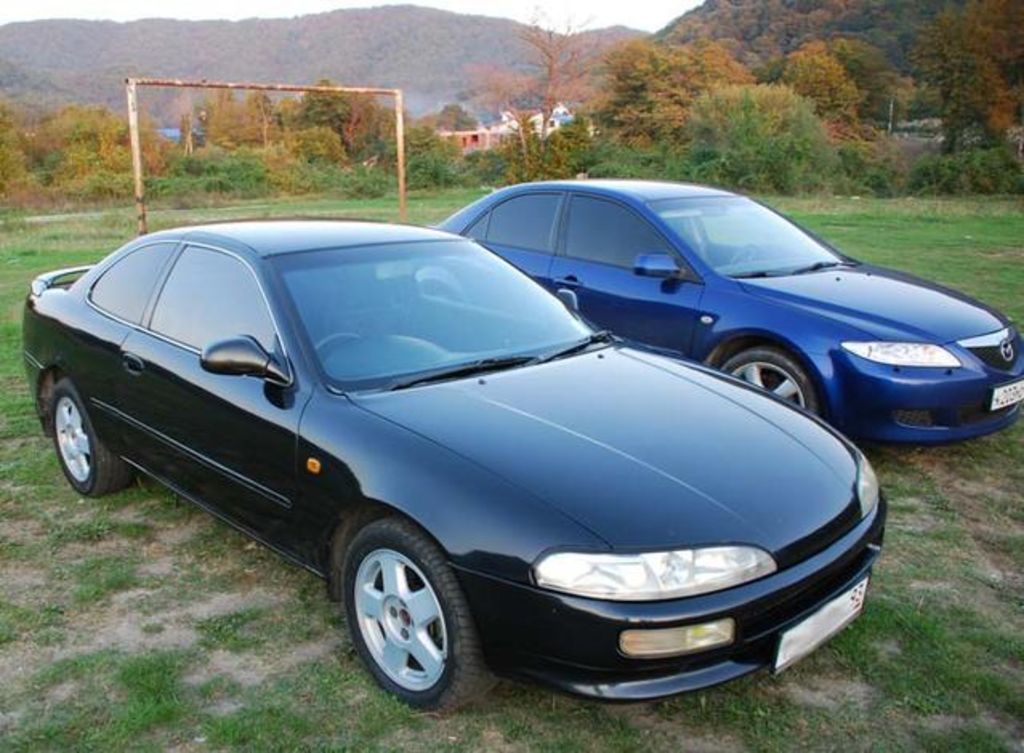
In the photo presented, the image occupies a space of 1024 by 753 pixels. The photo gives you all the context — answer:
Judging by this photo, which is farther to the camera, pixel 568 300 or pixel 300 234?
pixel 568 300

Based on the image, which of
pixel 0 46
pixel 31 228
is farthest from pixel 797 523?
pixel 0 46

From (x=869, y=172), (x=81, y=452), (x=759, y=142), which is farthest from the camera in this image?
(x=869, y=172)

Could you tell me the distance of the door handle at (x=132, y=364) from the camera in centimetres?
388

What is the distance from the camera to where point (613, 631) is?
2387mm

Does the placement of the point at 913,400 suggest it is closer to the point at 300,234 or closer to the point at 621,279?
the point at 621,279

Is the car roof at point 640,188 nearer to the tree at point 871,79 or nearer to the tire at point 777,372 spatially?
the tire at point 777,372

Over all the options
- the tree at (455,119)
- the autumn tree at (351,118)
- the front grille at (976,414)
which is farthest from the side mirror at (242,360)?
the tree at (455,119)

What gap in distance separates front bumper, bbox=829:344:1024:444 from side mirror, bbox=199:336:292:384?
2.94 meters

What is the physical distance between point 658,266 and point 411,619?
316cm

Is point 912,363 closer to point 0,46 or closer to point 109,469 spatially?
point 109,469

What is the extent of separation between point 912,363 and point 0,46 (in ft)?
462

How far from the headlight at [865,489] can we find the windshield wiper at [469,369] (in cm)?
122

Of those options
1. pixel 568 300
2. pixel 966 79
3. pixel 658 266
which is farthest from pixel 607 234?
pixel 966 79

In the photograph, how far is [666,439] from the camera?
2.93m
